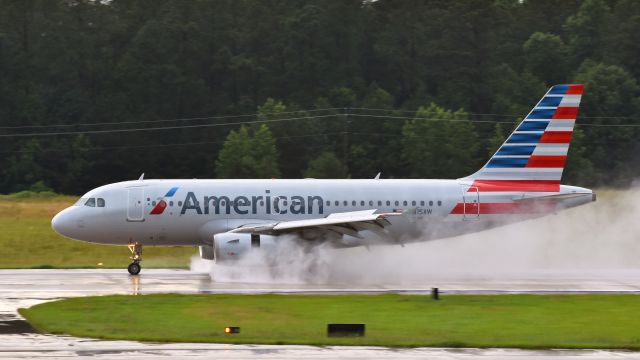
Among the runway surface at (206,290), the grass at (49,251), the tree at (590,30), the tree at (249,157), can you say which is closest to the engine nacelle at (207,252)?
the runway surface at (206,290)

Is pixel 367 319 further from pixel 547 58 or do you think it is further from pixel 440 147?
pixel 547 58

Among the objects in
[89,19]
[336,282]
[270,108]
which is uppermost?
[89,19]

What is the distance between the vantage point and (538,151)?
42125 millimetres

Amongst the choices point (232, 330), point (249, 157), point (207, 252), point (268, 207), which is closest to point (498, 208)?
point (268, 207)

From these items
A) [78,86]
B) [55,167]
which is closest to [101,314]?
[55,167]

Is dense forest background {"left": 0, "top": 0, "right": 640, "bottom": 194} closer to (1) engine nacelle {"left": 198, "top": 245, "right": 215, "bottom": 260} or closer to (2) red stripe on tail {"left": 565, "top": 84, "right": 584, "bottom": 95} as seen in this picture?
(2) red stripe on tail {"left": 565, "top": 84, "right": 584, "bottom": 95}

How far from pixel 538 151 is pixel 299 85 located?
63819 millimetres

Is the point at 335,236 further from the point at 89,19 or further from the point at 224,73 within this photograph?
the point at 89,19

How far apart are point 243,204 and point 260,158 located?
119 feet

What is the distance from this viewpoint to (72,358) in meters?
22.4

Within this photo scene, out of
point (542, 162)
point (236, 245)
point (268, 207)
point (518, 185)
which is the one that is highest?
point (542, 162)

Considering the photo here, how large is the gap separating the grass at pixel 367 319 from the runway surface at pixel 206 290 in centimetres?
80

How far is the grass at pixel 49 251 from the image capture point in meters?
45.4

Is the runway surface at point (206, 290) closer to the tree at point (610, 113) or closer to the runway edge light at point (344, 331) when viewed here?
the runway edge light at point (344, 331)
